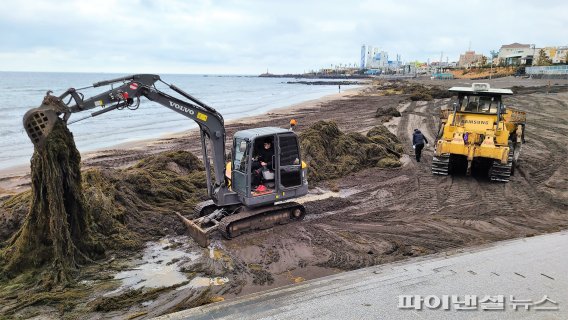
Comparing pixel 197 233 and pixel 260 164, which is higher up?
pixel 260 164

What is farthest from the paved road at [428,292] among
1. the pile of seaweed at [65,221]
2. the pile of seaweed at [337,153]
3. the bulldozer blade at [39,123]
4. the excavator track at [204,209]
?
the pile of seaweed at [337,153]

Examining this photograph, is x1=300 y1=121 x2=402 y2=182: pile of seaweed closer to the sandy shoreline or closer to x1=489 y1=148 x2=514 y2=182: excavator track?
A: x1=489 y1=148 x2=514 y2=182: excavator track

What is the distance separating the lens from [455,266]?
267 inches

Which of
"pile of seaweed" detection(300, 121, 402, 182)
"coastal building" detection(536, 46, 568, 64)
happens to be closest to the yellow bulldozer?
"pile of seaweed" detection(300, 121, 402, 182)

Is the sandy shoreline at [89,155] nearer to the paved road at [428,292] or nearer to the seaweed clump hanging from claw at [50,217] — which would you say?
the seaweed clump hanging from claw at [50,217]

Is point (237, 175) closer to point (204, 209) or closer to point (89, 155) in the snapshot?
point (204, 209)

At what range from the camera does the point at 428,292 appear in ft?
19.3

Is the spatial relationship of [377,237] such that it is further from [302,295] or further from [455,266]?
[302,295]

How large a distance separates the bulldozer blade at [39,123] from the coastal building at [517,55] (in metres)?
115

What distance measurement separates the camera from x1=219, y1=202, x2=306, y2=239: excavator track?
880cm

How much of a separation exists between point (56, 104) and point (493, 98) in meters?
12.4

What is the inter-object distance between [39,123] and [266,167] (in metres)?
4.42

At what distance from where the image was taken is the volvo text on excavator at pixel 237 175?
326 inches

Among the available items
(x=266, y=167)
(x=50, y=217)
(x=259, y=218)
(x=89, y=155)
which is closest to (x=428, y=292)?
(x=259, y=218)
